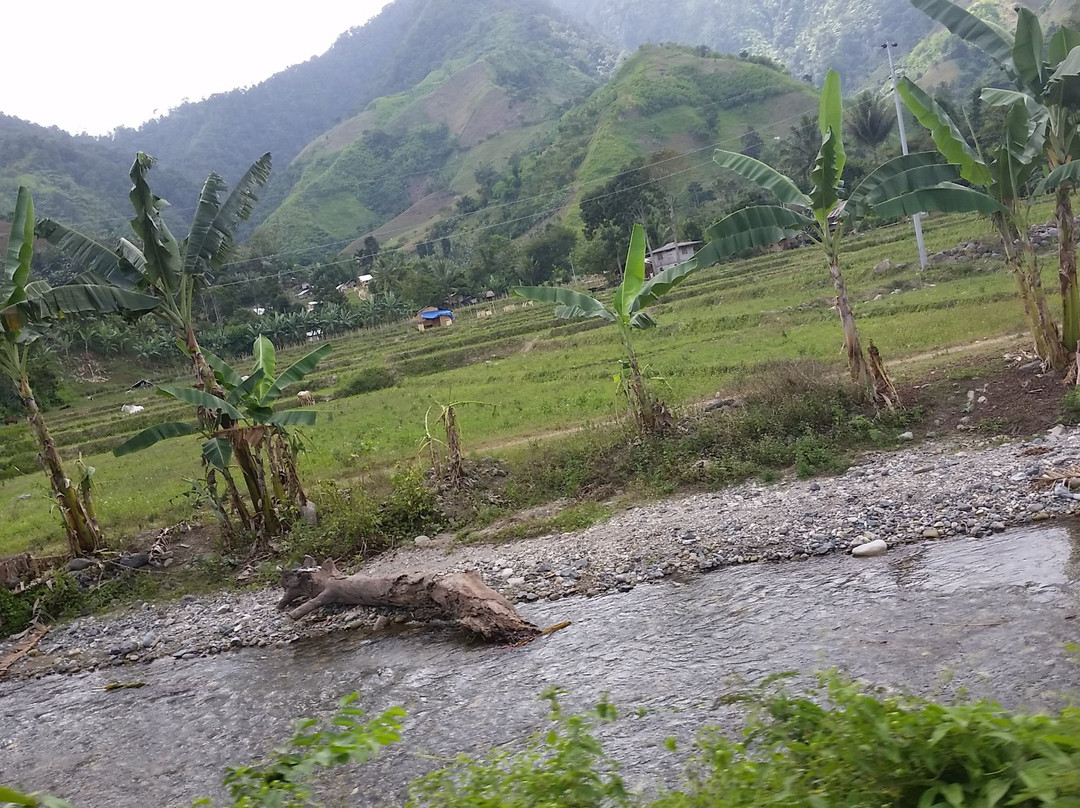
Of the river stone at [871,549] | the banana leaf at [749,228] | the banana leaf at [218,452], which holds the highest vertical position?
the banana leaf at [749,228]

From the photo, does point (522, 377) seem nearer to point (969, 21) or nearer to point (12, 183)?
point (969, 21)

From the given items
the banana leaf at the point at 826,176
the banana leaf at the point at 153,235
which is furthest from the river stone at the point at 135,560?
the banana leaf at the point at 826,176

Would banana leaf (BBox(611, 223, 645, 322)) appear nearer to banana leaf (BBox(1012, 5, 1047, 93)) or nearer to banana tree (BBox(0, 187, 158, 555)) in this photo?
banana leaf (BBox(1012, 5, 1047, 93))

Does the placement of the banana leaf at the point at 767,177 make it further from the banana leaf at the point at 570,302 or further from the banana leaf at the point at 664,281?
the banana leaf at the point at 570,302

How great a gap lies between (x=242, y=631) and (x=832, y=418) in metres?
9.34

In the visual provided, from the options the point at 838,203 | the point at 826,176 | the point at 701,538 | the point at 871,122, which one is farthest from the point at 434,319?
the point at 701,538

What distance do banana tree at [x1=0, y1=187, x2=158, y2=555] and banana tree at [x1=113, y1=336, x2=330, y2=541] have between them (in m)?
1.24

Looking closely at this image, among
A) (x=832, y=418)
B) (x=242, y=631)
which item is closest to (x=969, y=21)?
(x=832, y=418)

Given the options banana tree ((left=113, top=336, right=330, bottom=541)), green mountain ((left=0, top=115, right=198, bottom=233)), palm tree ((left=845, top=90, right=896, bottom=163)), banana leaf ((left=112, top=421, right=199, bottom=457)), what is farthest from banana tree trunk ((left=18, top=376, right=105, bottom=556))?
green mountain ((left=0, top=115, right=198, bottom=233))

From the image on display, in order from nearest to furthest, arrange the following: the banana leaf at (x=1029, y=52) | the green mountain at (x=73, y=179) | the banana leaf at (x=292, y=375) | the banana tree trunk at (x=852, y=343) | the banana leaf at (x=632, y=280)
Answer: the banana leaf at (x=1029, y=52) < the banana tree trunk at (x=852, y=343) < the banana leaf at (x=292, y=375) < the banana leaf at (x=632, y=280) < the green mountain at (x=73, y=179)

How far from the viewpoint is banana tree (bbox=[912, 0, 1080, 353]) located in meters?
11.8

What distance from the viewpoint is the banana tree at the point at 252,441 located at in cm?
1288

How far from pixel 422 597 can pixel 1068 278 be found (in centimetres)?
1079

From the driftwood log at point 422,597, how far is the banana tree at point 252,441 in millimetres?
2468
